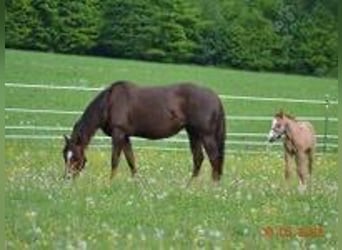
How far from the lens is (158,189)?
339 cm

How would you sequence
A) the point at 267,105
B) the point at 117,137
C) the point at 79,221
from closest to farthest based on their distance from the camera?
the point at 79,221 < the point at 267,105 < the point at 117,137

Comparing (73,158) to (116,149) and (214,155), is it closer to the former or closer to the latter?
(116,149)

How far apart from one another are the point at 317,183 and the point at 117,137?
70cm

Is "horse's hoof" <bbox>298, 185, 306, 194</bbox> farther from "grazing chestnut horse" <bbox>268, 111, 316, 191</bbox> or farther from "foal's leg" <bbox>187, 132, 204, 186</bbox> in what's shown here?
"foal's leg" <bbox>187, 132, 204, 186</bbox>

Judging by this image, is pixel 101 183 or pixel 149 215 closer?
pixel 149 215

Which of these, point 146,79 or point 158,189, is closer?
point 146,79

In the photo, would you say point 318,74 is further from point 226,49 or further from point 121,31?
point 121,31

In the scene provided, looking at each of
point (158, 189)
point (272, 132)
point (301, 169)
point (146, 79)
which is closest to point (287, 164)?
point (301, 169)

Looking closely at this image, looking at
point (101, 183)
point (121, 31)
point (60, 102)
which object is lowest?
point (101, 183)

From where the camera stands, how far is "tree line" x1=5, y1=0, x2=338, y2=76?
9.80ft

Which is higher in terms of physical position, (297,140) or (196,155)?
(297,140)

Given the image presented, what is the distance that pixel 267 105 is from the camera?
3.17m

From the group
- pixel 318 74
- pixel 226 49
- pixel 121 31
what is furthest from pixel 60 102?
pixel 318 74

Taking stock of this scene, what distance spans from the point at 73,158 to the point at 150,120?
67 cm
